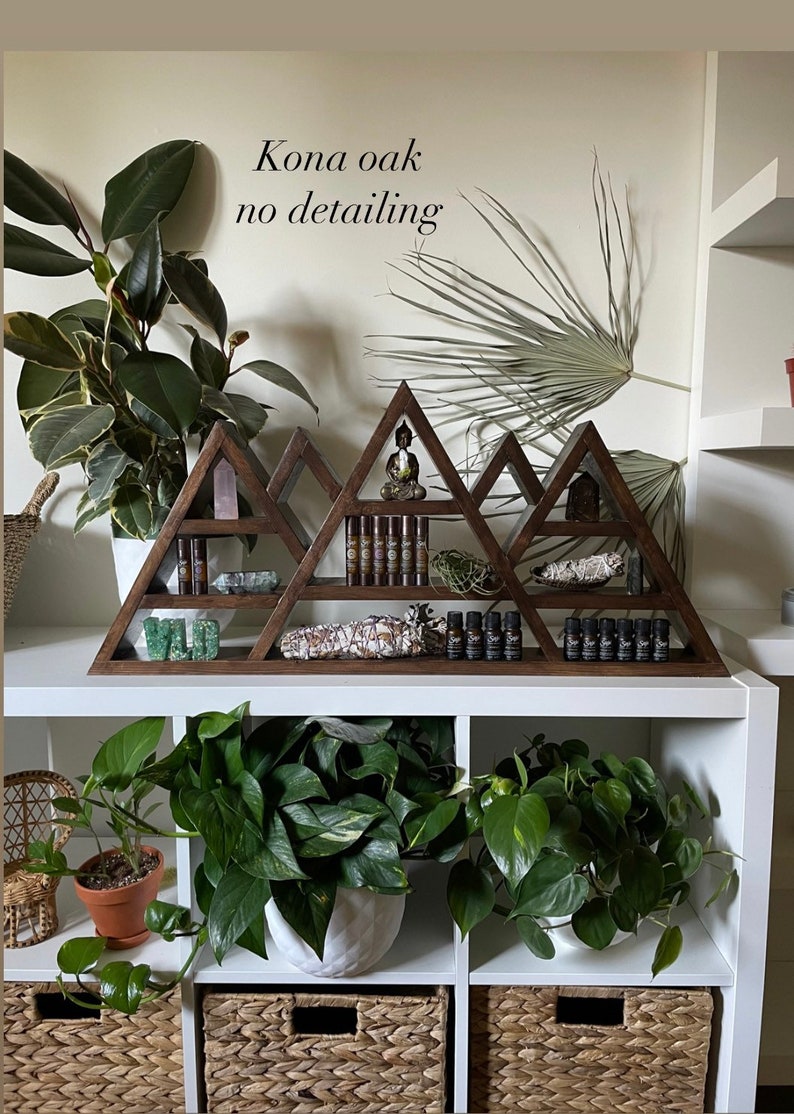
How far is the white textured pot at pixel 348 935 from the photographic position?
4.35 ft

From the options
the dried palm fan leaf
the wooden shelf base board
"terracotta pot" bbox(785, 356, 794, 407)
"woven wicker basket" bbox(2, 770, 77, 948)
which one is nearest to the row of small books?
the wooden shelf base board

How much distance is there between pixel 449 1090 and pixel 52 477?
4.48ft

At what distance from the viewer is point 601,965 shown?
140 centimetres

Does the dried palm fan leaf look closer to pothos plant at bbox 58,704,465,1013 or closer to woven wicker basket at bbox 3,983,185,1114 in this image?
pothos plant at bbox 58,704,465,1013

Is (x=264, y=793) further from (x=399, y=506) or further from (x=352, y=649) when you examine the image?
(x=399, y=506)

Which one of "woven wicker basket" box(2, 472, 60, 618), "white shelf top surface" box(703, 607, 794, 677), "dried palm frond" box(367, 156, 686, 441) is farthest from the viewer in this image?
"dried palm frond" box(367, 156, 686, 441)

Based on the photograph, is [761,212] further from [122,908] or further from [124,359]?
[122,908]

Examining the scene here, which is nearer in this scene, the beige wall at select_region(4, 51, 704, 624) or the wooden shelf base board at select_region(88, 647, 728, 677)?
the wooden shelf base board at select_region(88, 647, 728, 677)

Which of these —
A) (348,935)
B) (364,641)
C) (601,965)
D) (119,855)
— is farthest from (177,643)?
(601,965)

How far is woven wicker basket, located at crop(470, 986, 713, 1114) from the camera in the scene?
1399mm

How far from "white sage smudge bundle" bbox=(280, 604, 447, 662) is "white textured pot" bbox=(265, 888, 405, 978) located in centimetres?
37

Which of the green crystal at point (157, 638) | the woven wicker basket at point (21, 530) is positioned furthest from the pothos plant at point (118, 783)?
the woven wicker basket at point (21, 530)

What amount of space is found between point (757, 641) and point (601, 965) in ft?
1.99

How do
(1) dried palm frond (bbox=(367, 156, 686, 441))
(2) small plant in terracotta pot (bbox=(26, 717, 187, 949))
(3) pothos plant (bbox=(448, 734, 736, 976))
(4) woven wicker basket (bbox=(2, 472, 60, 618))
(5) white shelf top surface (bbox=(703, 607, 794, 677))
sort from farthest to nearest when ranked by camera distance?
(1) dried palm frond (bbox=(367, 156, 686, 441)) → (4) woven wicker basket (bbox=(2, 472, 60, 618)) → (5) white shelf top surface (bbox=(703, 607, 794, 677)) → (2) small plant in terracotta pot (bbox=(26, 717, 187, 949)) → (3) pothos plant (bbox=(448, 734, 736, 976))
